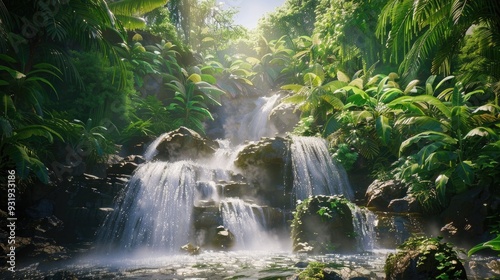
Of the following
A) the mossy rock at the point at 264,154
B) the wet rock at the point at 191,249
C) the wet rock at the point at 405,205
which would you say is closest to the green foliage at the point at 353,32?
the mossy rock at the point at 264,154

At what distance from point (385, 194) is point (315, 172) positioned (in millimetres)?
3005

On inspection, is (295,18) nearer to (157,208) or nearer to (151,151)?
(151,151)

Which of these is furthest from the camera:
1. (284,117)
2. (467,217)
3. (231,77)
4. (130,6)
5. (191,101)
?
(231,77)

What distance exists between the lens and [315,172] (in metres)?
13.5

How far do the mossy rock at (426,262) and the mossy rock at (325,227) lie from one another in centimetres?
364

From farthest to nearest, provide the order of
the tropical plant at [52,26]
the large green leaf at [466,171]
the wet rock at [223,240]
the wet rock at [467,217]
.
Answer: the tropical plant at [52,26] → the wet rock at [223,240] → the large green leaf at [466,171] → the wet rock at [467,217]

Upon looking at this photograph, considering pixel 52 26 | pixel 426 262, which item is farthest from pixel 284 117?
pixel 426 262

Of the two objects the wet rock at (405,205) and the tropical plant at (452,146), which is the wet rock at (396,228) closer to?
the wet rock at (405,205)

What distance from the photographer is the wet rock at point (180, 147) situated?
14867mm

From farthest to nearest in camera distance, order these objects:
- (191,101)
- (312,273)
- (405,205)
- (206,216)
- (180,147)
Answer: (191,101)
(180,147)
(405,205)
(206,216)
(312,273)

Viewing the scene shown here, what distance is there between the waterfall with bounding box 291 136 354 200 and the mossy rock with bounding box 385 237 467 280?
7.41 meters

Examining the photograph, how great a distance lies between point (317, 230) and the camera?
9.06m

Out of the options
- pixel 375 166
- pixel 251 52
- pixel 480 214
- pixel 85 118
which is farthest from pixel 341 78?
pixel 251 52

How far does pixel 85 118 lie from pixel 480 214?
1417cm
